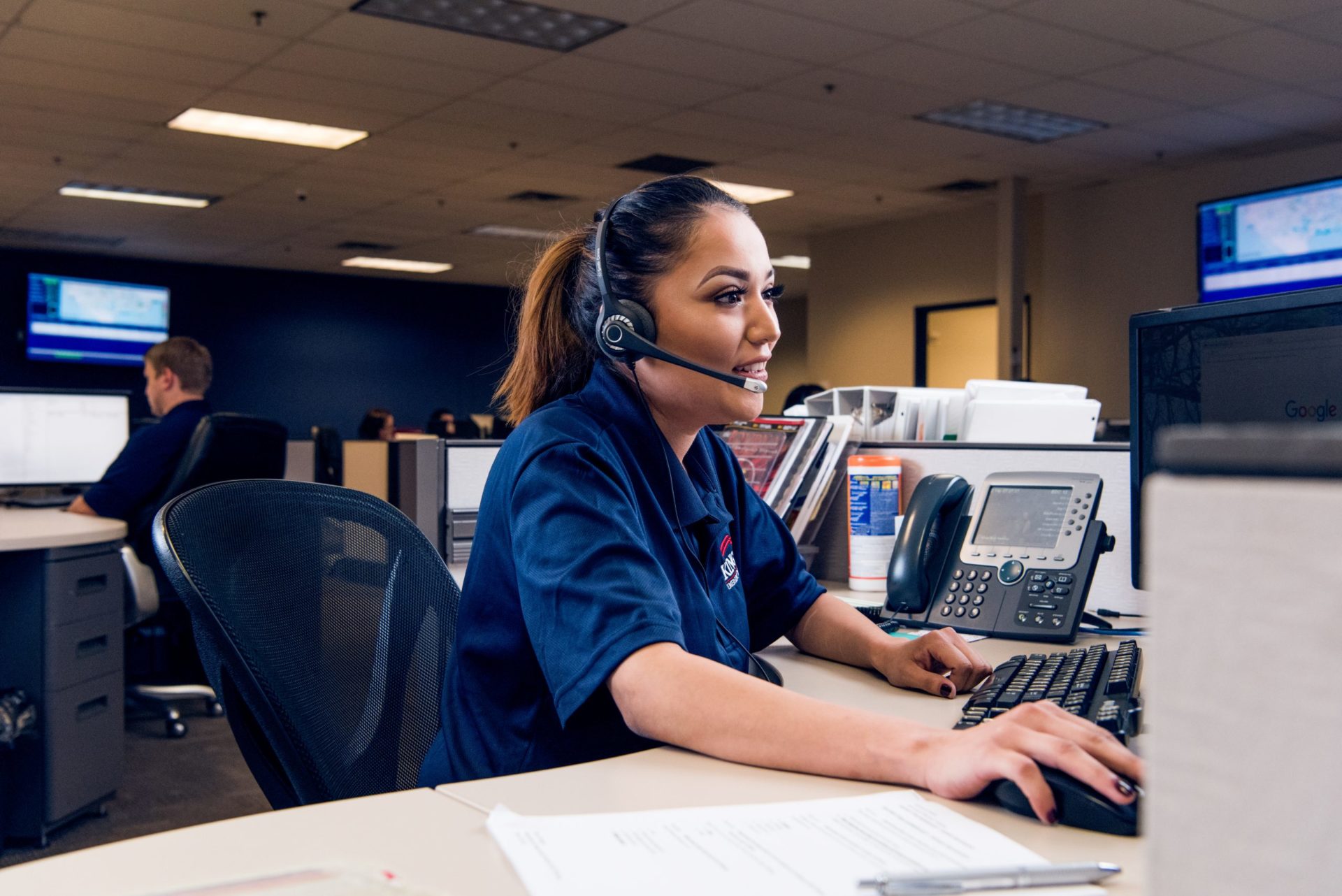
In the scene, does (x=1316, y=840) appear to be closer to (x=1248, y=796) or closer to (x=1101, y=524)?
(x=1248, y=796)

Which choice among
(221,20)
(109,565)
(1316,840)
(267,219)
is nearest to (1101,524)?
(1316,840)

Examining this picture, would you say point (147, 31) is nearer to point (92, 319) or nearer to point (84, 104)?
point (84, 104)

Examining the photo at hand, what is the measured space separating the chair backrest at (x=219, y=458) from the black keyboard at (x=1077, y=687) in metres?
2.79

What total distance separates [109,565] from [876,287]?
21.4 feet

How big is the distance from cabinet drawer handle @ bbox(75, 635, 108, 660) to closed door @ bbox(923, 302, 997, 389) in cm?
647

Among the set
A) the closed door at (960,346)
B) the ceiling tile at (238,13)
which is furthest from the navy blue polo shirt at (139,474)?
the closed door at (960,346)

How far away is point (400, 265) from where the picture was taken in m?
10.5

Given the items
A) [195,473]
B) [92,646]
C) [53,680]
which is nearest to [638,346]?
[53,680]

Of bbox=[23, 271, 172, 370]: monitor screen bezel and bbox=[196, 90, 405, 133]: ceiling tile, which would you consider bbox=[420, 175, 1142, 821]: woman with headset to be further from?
bbox=[23, 271, 172, 370]: monitor screen bezel

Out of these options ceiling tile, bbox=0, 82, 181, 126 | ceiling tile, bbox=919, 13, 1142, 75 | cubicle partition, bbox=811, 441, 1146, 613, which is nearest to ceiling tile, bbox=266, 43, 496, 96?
ceiling tile, bbox=0, 82, 181, 126

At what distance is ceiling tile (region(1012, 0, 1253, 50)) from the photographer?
4172 mm

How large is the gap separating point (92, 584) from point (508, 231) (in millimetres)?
6273

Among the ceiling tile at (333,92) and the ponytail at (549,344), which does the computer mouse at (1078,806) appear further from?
the ceiling tile at (333,92)

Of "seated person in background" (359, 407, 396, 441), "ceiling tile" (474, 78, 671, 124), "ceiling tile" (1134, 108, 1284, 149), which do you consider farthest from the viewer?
"seated person in background" (359, 407, 396, 441)
